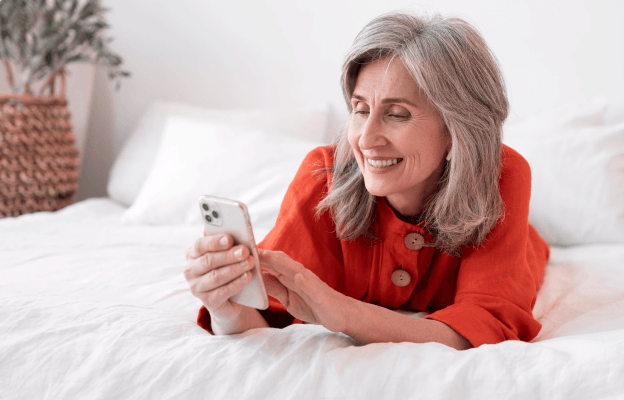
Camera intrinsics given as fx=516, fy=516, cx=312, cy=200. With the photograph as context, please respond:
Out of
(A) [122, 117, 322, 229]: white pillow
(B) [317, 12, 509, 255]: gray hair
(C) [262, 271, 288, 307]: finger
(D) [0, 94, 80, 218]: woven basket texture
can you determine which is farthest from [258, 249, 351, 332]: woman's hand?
(D) [0, 94, 80, 218]: woven basket texture

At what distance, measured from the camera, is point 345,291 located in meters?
1.06

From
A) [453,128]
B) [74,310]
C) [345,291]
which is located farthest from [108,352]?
[453,128]

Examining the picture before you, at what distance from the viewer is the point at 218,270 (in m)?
0.68

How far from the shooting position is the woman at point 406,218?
747 mm

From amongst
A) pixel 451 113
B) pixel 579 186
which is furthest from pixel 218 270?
pixel 579 186

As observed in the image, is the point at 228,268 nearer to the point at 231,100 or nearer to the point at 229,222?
the point at 229,222

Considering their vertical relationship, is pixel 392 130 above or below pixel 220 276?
above

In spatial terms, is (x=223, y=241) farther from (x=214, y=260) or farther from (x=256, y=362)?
(x=256, y=362)

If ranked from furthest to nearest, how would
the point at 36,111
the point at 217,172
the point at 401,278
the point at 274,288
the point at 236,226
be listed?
the point at 36,111
the point at 217,172
the point at 401,278
the point at 274,288
the point at 236,226

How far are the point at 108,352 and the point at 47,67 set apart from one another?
5.32 feet

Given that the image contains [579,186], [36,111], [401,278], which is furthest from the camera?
[36,111]

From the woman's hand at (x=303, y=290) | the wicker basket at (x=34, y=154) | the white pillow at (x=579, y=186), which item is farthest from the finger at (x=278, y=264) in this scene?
the wicker basket at (x=34, y=154)

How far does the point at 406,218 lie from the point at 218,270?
46 centimetres

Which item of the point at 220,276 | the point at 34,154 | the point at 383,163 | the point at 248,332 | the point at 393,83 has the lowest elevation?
the point at 34,154
